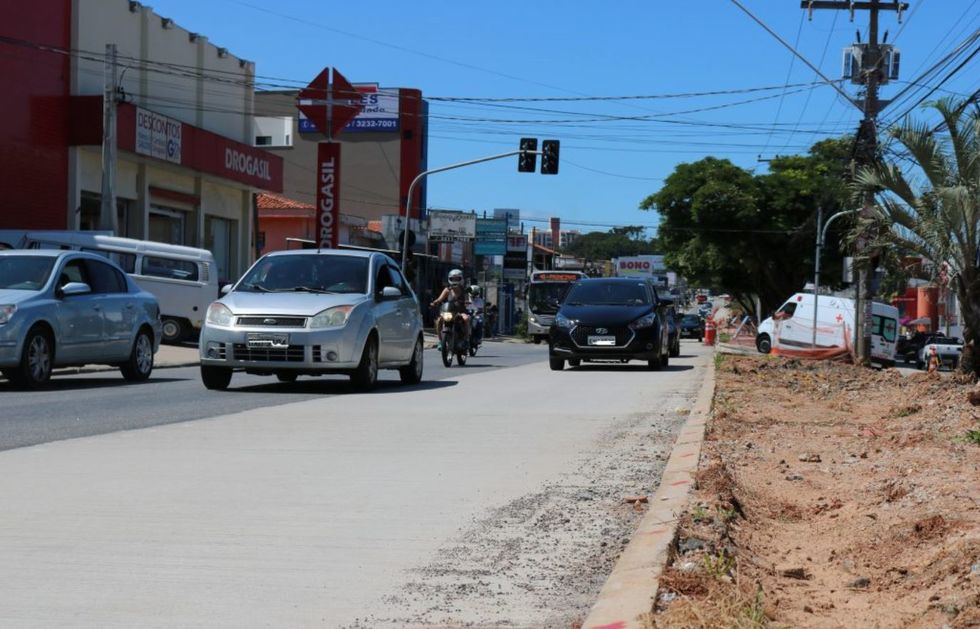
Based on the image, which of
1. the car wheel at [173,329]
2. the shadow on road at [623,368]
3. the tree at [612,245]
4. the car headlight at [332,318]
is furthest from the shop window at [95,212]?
the tree at [612,245]

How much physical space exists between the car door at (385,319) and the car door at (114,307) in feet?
11.2

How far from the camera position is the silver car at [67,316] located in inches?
578

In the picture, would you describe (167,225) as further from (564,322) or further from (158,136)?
(564,322)

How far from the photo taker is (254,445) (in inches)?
372

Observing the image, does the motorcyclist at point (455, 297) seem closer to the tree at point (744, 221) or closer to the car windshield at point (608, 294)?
the car windshield at point (608, 294)

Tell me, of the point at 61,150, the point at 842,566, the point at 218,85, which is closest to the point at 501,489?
the point at 842,566

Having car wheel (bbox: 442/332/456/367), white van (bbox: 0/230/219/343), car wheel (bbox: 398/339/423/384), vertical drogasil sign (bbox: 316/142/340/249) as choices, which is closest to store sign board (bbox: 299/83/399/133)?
vertical drogasil sign (bbox: 316/142/340/249)

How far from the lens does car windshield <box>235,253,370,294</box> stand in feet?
50.2

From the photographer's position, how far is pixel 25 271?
1555cm

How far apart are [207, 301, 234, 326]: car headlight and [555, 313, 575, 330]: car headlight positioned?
8287 mm

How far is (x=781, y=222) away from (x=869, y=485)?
175 feet

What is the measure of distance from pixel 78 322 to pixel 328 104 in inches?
850

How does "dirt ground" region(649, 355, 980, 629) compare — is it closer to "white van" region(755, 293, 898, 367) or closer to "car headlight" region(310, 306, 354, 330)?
"car headlight" region(310, 306, 354, 330)

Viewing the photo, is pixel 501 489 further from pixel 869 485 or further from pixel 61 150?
pixel 61 150
